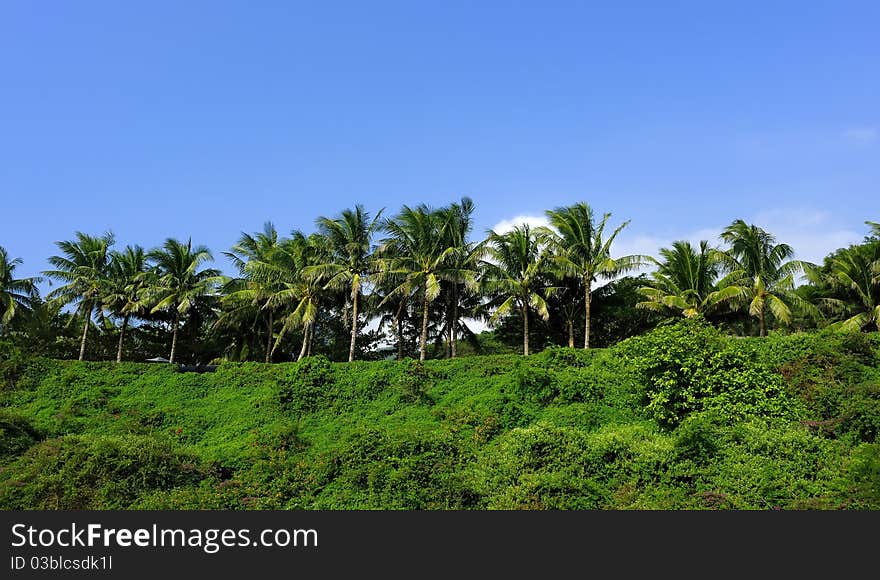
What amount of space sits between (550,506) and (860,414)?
7746 millimetres

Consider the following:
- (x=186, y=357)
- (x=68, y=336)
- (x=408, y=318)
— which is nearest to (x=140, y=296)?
(x=186, y=357)

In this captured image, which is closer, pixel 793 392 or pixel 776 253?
pixel 793 392

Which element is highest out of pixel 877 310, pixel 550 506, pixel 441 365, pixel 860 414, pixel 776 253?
pixel 776 253

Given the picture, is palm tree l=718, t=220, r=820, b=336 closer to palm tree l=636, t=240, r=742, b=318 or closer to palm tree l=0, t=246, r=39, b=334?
palm tree l=636, t=240, r=742, b=318

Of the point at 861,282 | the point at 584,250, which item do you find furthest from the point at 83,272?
the point at 861,282

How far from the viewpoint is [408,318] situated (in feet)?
112

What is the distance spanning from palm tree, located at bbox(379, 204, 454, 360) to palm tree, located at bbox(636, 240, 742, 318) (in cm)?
858

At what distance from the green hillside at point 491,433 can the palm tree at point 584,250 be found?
19.9 feet

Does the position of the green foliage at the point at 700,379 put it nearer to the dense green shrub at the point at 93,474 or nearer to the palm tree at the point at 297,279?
the dense green shrub at the point at 93,474

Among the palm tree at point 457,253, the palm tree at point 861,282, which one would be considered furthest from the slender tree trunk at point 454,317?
the palm tree at point 861,282

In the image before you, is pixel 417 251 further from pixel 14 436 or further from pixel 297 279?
pixel 14 436

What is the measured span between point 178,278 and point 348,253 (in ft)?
31.0

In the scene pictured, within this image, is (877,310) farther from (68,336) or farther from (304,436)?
(68,336)

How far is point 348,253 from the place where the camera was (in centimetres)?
2989
